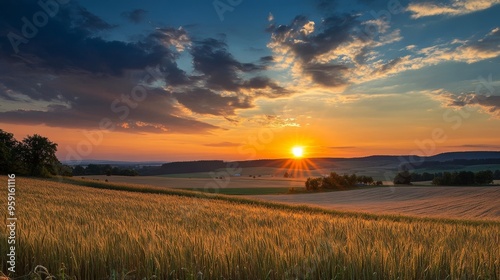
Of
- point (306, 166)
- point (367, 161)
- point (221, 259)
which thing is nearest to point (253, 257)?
point (221, 259)

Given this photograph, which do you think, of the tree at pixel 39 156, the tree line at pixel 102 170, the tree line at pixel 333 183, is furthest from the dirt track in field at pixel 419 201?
the tree line at pixel 102 170

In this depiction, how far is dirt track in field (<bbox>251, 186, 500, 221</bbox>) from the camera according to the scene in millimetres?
39312

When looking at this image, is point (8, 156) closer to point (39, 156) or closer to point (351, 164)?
point (39, 156)

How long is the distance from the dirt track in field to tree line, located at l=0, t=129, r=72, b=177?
138 ft

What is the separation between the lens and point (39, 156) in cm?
6625

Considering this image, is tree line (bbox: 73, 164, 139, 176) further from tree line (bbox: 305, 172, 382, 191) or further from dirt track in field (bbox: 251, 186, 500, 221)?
dirt track in field (bbox: 251, 186, 500, 221)

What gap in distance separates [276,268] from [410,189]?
6646cm

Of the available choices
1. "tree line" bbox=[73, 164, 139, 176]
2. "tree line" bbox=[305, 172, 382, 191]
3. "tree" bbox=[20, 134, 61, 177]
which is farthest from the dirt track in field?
"tree line" bbox=[73, 164, 139, 176]

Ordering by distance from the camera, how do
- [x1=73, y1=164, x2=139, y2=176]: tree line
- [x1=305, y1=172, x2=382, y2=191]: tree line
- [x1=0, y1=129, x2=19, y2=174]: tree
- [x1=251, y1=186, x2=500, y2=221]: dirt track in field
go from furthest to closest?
[x1=73, y1=164, x2=139, y2=176]: tree line → [x1=305, y1=172, x2=382, y2=191]: tree line → [x1=0, y1=129, x2=19, y2=174]: tree → [x1=251, y1=186, x2=500, y2=221]: dirt track in field

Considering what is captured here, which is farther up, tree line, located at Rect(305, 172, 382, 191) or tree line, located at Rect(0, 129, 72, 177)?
tree line, located at Rect(0, 129, 72, 177)

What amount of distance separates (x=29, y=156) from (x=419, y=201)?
6715 cm

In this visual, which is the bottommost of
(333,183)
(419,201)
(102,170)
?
(419,201)

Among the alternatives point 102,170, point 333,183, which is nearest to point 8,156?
point 102,170

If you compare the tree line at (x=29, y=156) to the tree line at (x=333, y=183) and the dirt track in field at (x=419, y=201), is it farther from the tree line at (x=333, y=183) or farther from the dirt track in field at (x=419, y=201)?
the tree line at (x=333, y=183)
